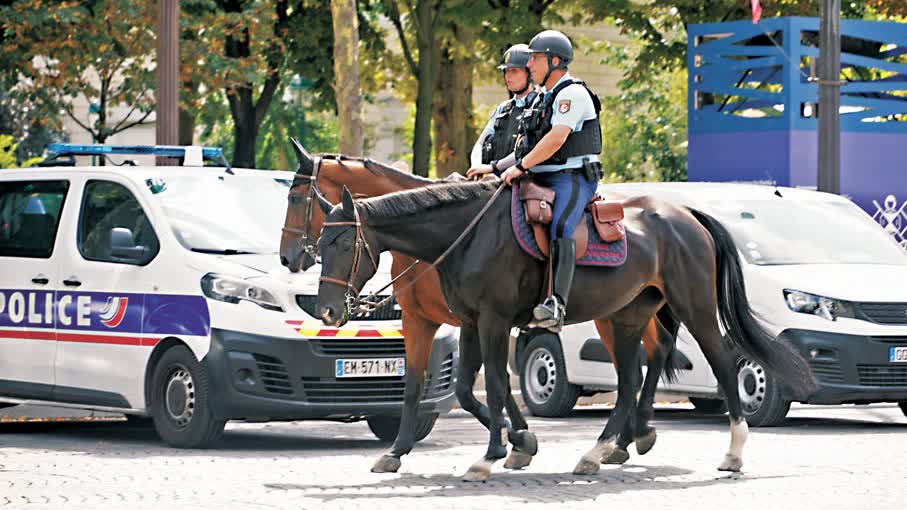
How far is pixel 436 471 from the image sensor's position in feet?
37.4

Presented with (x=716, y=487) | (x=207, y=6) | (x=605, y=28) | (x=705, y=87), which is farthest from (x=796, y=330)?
(x=605, y=28)

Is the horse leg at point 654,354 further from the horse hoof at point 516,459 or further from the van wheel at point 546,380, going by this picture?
the van wheel at point 546,380

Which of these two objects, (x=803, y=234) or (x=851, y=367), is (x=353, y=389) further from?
(x=803, y=234)

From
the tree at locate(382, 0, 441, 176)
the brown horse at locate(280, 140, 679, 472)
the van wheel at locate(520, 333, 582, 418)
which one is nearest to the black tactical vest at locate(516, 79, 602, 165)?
the brown horse at locate(280, 140, 679, 472)

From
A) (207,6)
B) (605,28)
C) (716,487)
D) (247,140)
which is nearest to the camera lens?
(716,487)

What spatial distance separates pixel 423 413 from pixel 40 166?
142 inches

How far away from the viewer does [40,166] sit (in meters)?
14.6

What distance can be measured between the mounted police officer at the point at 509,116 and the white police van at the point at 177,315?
137 cm

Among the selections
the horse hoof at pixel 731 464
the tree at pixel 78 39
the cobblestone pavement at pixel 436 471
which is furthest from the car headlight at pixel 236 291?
the tree at pixel 78 39

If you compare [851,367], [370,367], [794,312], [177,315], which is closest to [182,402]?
[177,315]

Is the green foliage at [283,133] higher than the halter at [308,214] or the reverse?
higher

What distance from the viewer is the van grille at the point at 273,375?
12.6m

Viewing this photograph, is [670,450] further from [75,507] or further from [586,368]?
[75,507]

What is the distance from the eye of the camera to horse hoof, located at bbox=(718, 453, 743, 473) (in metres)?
11.3
